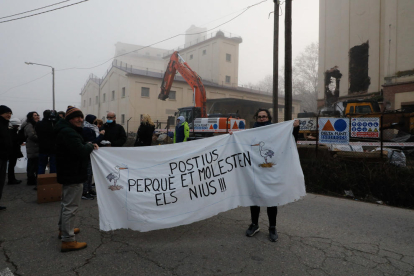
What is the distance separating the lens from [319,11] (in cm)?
2902

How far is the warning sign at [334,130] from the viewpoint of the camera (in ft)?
27.9

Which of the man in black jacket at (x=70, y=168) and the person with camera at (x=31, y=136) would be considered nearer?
the man in black jacket at (x=70, y=168)

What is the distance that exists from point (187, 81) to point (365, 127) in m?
13.7

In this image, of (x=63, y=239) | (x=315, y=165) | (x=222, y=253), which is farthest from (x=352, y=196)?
(x=63, y=239)

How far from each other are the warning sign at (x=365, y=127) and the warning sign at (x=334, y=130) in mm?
575

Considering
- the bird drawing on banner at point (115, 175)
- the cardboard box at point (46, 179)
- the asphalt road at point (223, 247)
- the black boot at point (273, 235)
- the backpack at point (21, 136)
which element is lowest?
the asphalt road at point (223, 247)

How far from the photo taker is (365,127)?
348 inches

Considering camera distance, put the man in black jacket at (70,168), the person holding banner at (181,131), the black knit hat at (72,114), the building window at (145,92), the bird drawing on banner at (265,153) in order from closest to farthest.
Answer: the man in black jacket at (70,168) → the black knit hat at (72,114) → the bird drawing on banner at (265,153) → the person holding banner at (181,131) → the building window at (145,92)

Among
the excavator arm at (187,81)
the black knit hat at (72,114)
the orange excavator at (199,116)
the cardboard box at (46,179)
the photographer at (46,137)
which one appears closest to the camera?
the black knit hat at (72,114)

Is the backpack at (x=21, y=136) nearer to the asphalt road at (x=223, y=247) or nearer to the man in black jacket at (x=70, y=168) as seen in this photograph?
the asphalt road at (x=223, y=247)

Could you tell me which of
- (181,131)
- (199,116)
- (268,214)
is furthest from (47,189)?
(199,116)

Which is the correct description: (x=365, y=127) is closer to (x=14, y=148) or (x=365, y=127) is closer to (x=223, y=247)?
(x=223, y=247)

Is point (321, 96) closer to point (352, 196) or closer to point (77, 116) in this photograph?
point (352, 196)

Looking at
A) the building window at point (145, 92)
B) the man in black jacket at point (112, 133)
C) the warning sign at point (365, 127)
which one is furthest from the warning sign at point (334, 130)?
the building window at point (145, 92)
